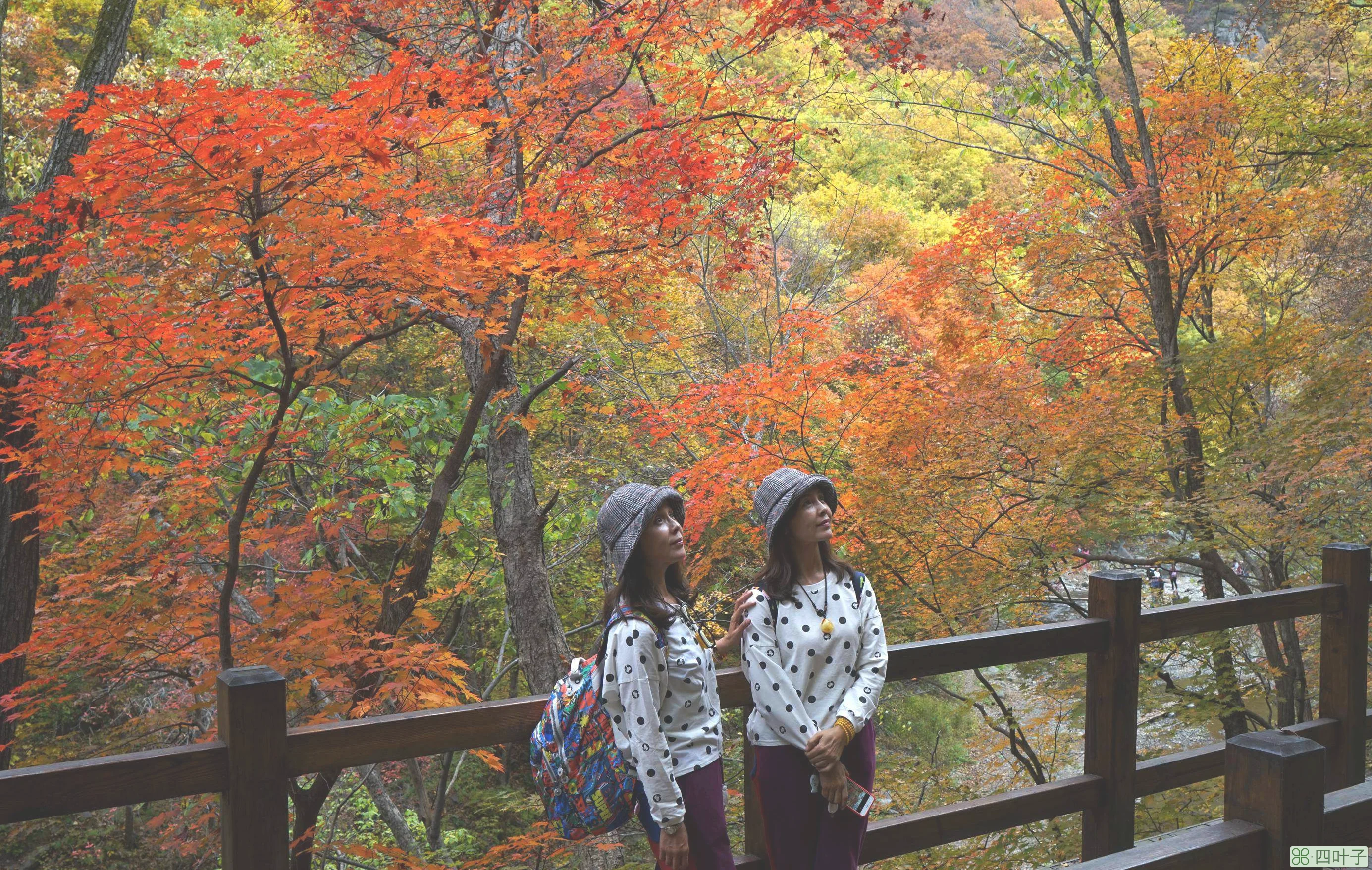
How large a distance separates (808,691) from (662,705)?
385mm

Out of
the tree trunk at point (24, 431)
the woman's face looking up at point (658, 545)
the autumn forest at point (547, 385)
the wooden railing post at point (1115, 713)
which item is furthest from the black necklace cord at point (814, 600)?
the tree trunk at point (24, 431)

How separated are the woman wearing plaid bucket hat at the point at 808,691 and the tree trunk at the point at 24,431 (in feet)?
14.4

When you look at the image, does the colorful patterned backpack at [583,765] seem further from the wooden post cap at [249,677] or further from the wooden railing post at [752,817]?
the wooden post cap at [249,677]

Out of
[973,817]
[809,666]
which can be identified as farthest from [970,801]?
[809,666]

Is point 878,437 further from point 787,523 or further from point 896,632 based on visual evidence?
point 787,523

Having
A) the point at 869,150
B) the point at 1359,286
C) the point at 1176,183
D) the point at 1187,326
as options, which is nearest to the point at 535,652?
the point at 1176,183

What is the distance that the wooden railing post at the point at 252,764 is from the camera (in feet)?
6.24

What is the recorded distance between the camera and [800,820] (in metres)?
2.36

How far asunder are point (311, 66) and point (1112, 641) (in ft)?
33.3

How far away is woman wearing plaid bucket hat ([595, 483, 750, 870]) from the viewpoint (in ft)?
6.81

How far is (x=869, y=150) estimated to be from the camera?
92.9ft

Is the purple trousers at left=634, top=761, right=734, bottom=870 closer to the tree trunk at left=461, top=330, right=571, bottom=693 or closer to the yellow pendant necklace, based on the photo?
the yellow pendant necklace

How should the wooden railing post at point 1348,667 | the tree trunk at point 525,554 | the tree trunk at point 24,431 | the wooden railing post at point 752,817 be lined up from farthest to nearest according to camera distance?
the tree trunk at point 525,554
the tree trunk at point 24,431
the wooden railing post at point 1348,667
the wooden railing post at point 752,817

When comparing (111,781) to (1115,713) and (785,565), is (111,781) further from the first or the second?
(1115,713)
